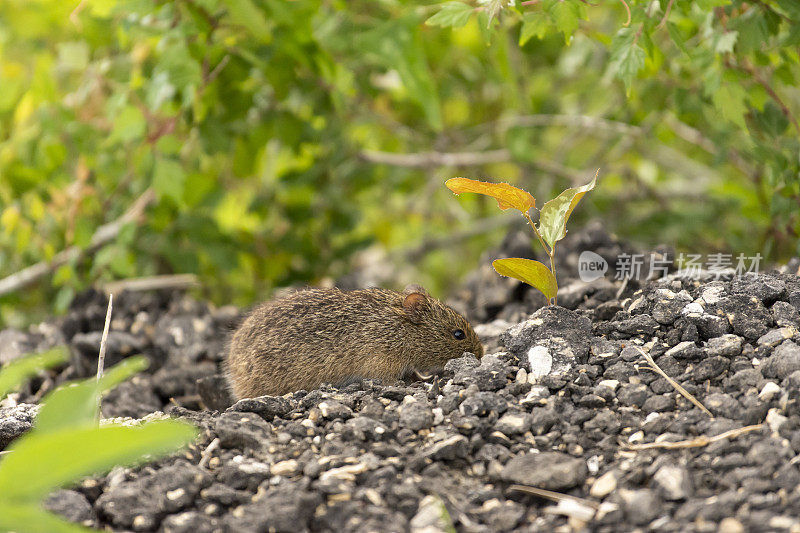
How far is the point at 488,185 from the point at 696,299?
1.08 metres

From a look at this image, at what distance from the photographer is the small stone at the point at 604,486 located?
2285mm

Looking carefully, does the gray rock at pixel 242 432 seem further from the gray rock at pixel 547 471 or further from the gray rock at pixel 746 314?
the gray rock at pixel 746 314

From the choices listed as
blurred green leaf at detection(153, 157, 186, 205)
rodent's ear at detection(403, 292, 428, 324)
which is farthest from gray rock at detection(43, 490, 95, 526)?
blurred green leaf at detection(153, 157, 186, 205)

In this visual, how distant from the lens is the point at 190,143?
5152 millimetres

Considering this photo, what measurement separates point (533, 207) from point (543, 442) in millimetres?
1029

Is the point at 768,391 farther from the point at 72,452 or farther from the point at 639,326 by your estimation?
the point at 72,452

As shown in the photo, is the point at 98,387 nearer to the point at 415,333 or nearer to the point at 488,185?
the point at 488,185

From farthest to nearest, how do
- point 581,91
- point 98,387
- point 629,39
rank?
point 581,91
point 629,39
point 98,387

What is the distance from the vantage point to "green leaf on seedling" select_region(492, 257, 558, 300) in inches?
125

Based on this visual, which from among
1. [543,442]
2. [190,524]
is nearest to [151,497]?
[190,524]

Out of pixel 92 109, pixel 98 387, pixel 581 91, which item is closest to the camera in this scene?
pixel 98 387

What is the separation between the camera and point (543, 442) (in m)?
2.57

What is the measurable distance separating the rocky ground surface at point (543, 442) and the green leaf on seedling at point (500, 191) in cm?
50

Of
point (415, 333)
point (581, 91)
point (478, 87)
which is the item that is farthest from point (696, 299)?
point (478, 87)
